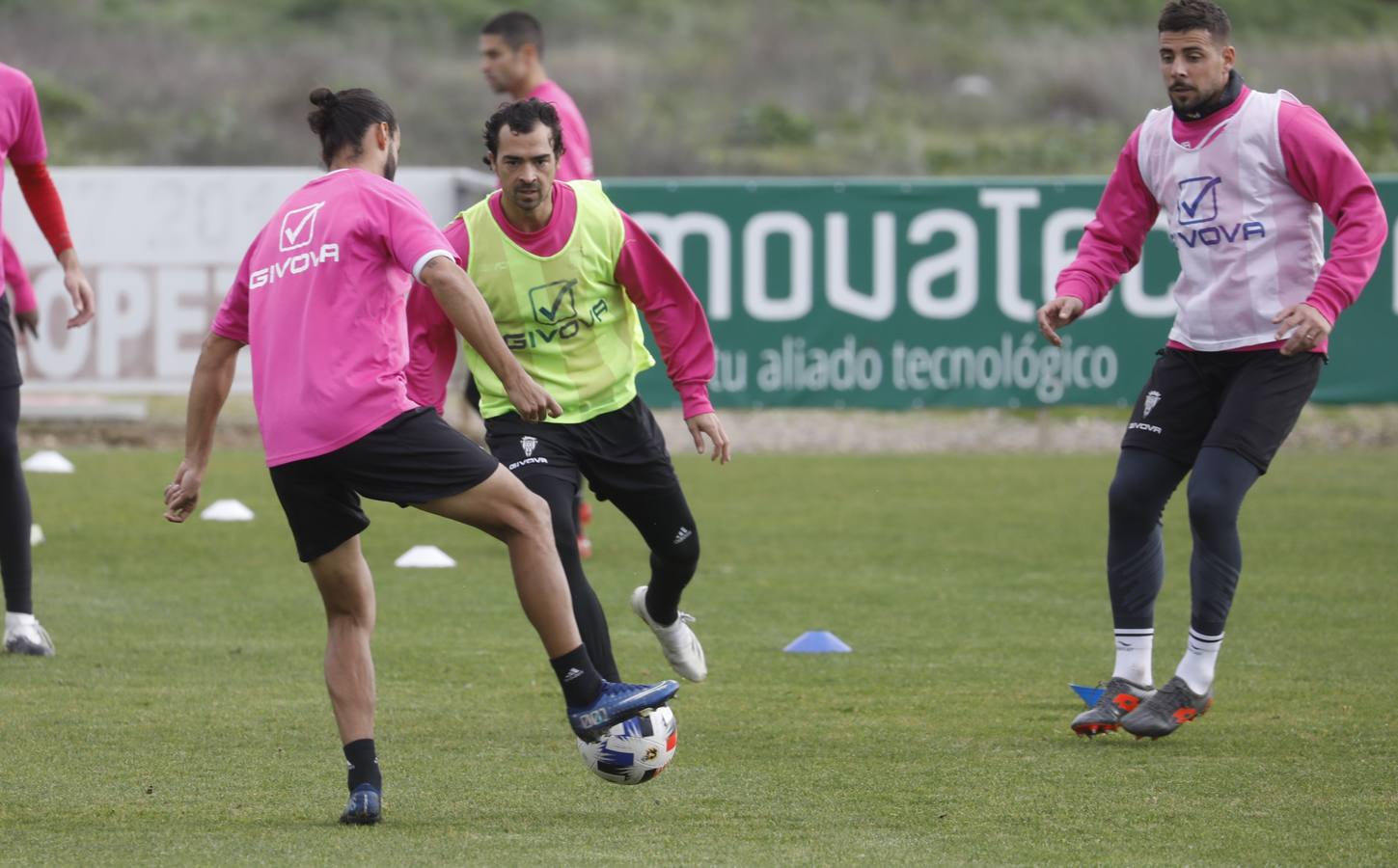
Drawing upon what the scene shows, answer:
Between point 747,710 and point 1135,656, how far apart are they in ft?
4.08

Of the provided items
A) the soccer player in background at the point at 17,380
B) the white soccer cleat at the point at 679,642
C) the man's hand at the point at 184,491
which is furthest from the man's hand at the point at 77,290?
the man's hand at the point at 184,491

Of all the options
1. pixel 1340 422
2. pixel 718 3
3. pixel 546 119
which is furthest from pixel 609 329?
pixel 718 3

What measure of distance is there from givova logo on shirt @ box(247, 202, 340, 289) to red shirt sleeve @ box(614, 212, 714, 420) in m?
1.41

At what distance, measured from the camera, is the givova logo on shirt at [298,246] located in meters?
5.08

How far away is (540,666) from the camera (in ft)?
25.3

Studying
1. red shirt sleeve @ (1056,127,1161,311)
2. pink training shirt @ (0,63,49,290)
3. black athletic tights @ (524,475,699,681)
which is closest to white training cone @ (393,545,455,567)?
pink training shirt @ (0,63,49,290)

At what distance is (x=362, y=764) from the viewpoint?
527 cm

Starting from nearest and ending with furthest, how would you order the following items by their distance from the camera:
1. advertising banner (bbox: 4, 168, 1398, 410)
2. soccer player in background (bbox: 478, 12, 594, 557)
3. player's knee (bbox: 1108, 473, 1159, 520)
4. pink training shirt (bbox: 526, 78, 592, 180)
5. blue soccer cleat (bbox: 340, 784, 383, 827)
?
blue soccer cleat (bbox: 340, 784, 383, 827) → player's knee (bbox: 1108, 473, 1159, 520) → pink training shirt (bbox: 526, 78, 592, 180) → soccer player in background (bbox: 478, 12, 594, 557) → advertising banner (bbox: 4, 168, 1398, 410)

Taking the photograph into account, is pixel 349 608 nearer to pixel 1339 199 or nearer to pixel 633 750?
pixel 633 750

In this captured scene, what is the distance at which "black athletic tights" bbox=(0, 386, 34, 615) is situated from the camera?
766cm

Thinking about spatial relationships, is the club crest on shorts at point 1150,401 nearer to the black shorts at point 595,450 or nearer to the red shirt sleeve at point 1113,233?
the red shirt sleeve at point 1113,233

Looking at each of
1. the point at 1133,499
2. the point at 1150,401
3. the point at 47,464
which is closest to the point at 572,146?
the point at 1150,401

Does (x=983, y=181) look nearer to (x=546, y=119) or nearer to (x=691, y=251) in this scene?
(x=691, y=251)

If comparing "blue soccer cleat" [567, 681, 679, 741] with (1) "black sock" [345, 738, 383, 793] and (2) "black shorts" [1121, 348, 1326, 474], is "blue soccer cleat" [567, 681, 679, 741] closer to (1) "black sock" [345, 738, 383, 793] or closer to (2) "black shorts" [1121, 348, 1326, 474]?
(1) "black sock" [345, 738, 383, 793]
